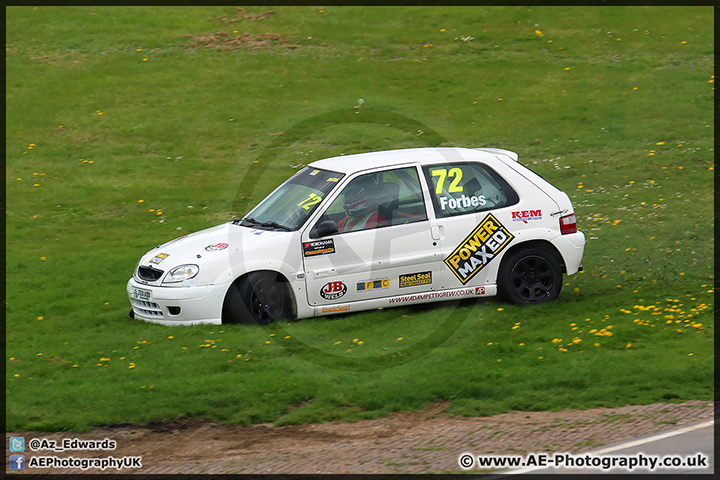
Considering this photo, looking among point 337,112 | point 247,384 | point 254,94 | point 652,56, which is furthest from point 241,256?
point 652,56

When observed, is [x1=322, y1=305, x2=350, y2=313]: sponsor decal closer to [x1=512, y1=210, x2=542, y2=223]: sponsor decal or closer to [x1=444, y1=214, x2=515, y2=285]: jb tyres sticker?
[x1=444, y1=214, x2=515, y2=285]: jb tyres sticker

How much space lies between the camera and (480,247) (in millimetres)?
8633

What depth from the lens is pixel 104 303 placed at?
997 cm

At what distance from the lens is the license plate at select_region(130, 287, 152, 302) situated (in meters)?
8.38

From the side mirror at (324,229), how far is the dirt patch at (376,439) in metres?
2.44

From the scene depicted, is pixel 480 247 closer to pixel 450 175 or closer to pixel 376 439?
pixel 450 175

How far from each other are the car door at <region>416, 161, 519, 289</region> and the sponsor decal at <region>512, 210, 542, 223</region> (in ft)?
0.39

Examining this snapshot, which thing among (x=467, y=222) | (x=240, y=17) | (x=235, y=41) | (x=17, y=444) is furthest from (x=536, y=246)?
(x=240, y=17)

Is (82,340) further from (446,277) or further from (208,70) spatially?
(208,70)

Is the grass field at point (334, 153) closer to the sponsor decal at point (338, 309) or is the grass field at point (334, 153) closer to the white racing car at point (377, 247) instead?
the sponsor decal at point (338, 309)

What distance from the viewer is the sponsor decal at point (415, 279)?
8.49 m

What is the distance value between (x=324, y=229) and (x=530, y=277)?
8.64 ft

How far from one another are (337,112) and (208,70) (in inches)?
223

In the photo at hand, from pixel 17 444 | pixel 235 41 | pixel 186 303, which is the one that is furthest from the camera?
pixel 235 41
